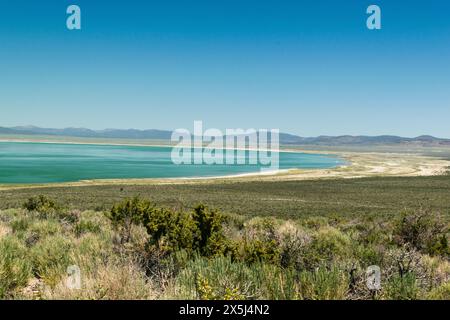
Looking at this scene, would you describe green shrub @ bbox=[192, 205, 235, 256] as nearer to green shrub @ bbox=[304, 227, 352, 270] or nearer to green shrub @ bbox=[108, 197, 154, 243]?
green shrub @ bbox=[304, 227, 352, 270]

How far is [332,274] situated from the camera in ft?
16.2

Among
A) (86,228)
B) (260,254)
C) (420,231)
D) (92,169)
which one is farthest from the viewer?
(92,169)

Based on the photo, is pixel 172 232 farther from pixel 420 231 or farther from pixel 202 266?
pixel 420 231

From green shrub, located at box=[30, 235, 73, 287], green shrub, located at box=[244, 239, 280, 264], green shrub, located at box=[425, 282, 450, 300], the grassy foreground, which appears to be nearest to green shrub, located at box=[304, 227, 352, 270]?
the grassy foreground

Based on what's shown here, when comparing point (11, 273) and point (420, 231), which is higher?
point (11, 273)

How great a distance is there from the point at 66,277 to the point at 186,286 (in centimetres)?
182
